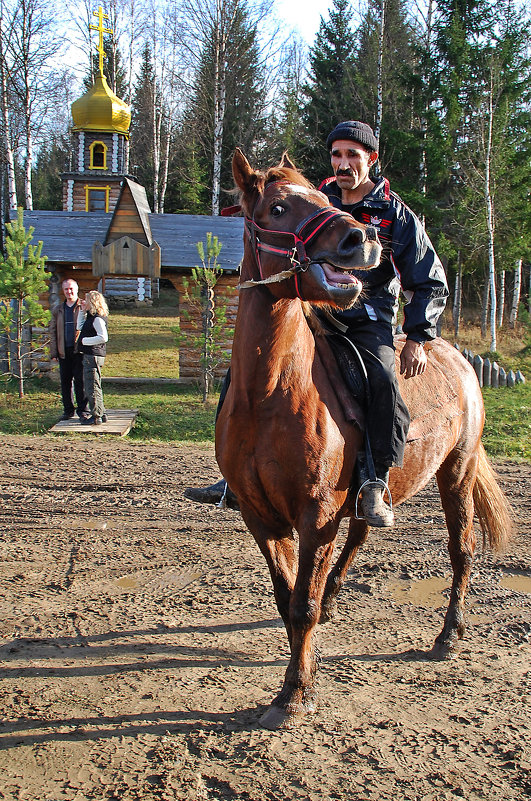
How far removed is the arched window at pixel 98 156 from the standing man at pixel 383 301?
2471 centimetres

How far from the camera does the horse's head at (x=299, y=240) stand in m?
2.65

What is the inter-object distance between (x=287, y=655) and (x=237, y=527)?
7.13 ft

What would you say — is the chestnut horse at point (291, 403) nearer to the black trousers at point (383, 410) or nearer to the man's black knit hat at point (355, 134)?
the black trousers at point (383, 410)

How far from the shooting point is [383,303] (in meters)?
3.62

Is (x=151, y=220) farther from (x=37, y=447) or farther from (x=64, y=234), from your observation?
(x=37, y=447)

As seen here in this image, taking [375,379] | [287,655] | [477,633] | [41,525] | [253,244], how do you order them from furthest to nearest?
[41,525] → [477,633] → [287,655] → [375,379] → [253,244]

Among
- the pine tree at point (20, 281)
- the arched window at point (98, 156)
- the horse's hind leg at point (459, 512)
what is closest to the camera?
the horse's hind leg at point (459, 512)

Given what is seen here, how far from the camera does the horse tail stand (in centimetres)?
466

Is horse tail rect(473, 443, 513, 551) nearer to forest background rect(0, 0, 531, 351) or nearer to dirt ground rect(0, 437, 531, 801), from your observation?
dirt ground rect(0, 437, 531, 801)

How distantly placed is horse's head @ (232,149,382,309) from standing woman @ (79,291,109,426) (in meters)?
7.39

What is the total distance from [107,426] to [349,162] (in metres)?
7.25

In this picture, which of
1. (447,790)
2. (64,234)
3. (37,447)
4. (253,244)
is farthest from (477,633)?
(64,234)

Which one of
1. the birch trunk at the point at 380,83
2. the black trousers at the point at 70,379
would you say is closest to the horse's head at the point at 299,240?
the black trousers at the point at 70,379

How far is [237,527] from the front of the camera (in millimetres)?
5957
